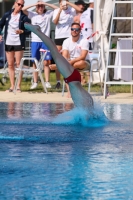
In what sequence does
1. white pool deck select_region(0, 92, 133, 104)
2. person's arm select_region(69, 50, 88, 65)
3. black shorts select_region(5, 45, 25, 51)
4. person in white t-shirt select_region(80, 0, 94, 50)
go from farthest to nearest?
1. person in white t-shirt select_region(80, 0, 94, 50)
2. black shorts select_region(5, 45, 25, 51)
3. person's arm select_region(69, 50, 88, 65)
4. white pool deck select_region(0, 92, 133, 104)

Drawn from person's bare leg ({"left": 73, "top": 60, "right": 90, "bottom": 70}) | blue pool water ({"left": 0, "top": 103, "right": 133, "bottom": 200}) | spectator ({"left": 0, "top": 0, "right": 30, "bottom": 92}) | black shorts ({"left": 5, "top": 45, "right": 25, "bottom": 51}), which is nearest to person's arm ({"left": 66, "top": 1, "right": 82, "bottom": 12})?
spectator ({"left": 0, "top": 0, "right": 30, "bottom": 92})

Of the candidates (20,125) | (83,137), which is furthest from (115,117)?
(83,137)

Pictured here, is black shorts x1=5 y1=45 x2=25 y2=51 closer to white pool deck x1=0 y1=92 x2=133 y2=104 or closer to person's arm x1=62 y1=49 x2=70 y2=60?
white pool deck x1=0 y1=92 x2=133 y2=104

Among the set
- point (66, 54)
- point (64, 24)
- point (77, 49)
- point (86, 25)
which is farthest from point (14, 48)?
point (86, 25)

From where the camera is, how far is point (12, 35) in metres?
14.1

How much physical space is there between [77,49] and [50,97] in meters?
1.07

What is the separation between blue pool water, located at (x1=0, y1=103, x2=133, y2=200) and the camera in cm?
459

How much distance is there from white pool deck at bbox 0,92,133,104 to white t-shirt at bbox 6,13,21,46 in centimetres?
112

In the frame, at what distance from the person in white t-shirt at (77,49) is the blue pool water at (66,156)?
310 cm

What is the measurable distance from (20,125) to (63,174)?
3251mm

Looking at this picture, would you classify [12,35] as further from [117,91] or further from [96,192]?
[96,192]

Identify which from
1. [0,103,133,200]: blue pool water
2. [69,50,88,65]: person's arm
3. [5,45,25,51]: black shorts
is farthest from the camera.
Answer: [5,45,25,51]: black shorts

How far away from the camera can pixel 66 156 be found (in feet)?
19.4

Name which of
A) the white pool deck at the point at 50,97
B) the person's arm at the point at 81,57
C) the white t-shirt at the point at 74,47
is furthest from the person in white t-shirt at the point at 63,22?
the person's arm at the point at 81,57
